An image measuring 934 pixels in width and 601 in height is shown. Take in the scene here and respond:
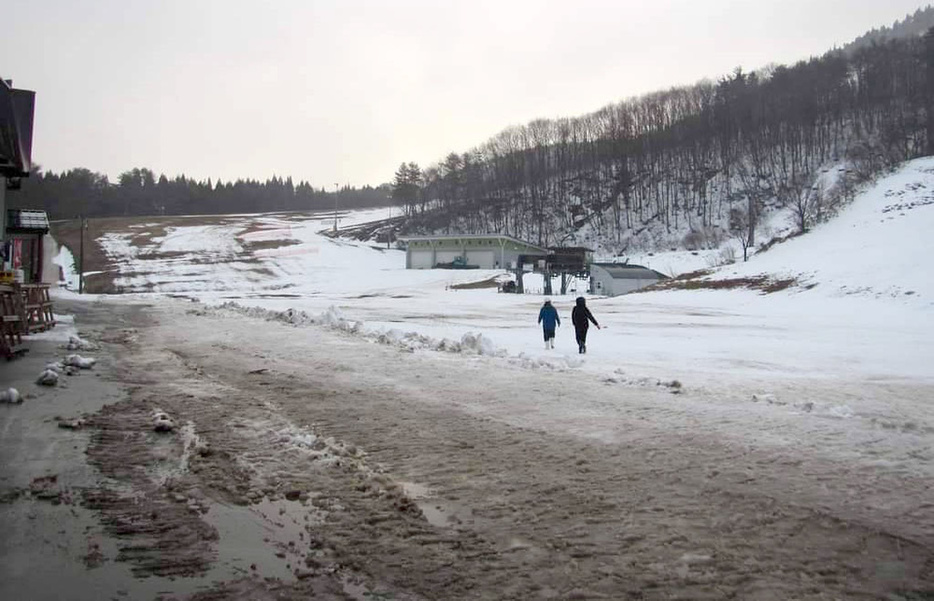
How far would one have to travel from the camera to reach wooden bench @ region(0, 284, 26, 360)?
13.1m

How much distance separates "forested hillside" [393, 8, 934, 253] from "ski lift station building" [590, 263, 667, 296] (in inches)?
738

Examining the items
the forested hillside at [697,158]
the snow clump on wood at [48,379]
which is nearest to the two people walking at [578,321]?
the snow clump on wood at [48,379]

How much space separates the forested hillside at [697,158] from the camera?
275 ft

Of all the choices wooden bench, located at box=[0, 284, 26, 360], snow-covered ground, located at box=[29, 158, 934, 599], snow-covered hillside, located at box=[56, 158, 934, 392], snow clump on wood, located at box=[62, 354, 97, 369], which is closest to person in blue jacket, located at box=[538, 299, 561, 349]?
snow-covered hillside, located at box=[56, 158, 934, 392]

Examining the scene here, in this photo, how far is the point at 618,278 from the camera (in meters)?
60.3

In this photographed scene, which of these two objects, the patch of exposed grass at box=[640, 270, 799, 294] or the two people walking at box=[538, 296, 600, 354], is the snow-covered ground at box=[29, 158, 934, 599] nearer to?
the two people walking at box=[538, 296, 600, 354]

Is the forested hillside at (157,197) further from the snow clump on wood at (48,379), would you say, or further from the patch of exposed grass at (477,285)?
the snow clump on wood at (48,379)

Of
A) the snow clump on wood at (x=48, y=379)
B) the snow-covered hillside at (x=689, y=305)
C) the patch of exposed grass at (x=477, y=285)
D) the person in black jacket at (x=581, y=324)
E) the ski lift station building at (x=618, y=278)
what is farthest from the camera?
the patch of exposed grass at (x=477, y=285)

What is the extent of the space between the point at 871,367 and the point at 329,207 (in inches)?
7269

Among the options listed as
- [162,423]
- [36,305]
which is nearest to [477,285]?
[36,305]

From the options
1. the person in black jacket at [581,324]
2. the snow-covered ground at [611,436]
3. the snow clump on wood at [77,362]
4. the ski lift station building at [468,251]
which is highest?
the ski lift station building at [468,251]

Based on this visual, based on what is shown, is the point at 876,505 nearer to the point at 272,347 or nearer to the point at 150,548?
the point at 150,548

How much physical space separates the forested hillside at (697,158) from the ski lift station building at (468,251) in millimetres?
15219

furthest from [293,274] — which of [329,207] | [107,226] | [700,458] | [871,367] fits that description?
[329,207]
